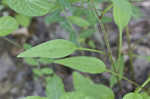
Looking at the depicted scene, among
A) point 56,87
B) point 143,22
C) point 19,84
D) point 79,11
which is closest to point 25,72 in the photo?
point 19,84

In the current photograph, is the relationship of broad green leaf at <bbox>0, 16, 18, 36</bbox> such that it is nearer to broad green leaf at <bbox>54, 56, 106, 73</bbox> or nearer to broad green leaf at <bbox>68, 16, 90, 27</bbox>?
broad green leaf at <bbox>54, 56, 106, 73</bbox>

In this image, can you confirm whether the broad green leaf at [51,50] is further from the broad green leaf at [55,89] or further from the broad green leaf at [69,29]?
the broad green leaf at [69,29]

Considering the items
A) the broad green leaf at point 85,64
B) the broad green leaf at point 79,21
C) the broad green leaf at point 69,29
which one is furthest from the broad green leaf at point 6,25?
the broad green leaf at point 79,21

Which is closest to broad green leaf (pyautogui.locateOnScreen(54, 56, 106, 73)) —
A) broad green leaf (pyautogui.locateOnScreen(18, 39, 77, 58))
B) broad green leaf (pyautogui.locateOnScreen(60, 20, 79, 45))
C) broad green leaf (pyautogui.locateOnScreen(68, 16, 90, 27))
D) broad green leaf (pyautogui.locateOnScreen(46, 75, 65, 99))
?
broad green leaf (pyautogui.locateOnScreen(18, 39, 77, 58))

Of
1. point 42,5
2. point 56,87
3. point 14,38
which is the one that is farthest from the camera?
point 14,38

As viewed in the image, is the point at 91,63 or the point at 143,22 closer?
the point at 91,63

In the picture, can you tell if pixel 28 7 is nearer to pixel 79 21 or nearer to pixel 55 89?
pixel 55 89

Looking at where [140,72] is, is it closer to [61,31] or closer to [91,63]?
[61,31]
